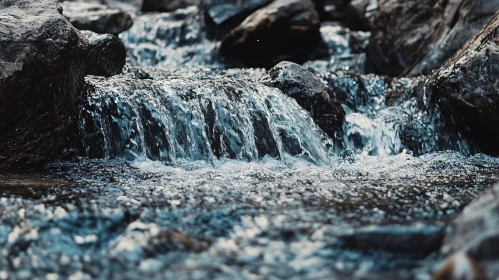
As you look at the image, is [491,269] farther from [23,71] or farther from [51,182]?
[23,71]

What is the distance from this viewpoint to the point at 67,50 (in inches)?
223

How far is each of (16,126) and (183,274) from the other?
11.1ft

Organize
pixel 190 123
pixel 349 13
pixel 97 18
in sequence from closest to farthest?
pixel 190 123
pixel 97 18
pixel 349 13

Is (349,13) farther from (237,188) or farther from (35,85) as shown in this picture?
(237,188)

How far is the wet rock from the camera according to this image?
9.21 feet

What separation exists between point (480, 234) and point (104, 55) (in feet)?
21.6

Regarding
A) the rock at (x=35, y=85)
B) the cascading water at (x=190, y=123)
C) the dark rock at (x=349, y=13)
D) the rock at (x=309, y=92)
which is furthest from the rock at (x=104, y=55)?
the dark rock at (x=349, y=13)

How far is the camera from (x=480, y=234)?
248cm

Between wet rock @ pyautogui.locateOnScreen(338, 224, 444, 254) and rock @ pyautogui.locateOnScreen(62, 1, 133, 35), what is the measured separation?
9.97 m

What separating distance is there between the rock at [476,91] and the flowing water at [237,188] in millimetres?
252

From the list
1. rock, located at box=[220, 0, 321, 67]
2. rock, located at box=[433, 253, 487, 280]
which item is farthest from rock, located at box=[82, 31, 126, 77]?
rock, located at box=[433, 253, 487, 280]

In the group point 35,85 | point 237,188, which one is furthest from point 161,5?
point 237,188

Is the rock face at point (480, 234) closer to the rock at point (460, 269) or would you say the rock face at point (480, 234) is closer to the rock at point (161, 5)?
the rock at point (460, 269)

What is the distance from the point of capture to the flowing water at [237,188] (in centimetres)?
279
